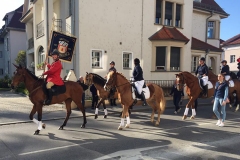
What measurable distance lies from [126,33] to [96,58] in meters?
3.11

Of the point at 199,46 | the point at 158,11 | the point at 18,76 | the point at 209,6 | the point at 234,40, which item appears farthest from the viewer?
the point at 234,40

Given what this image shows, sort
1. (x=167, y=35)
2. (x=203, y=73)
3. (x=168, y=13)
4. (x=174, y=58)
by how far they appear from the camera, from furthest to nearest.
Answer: (x=168, y=13) < (x=174, y=58) < (x=167, y=35) < (x=203, y=73)

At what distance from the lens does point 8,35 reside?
104 ft

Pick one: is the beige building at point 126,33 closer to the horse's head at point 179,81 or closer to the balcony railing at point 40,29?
the balcony railing at point 40,29

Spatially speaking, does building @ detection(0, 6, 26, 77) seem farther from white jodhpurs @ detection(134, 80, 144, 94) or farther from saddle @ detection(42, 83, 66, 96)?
white jodhpurs @ detection(134, 80, 144, 94)

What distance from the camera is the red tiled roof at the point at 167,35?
53.2 ft

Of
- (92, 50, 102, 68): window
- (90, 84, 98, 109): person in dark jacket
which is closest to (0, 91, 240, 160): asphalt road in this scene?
(90, 84, 98, 109): person in dark jacket

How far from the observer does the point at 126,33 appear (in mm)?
15703

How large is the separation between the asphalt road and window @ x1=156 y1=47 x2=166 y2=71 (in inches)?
331

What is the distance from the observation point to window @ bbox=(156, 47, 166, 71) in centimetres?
1681

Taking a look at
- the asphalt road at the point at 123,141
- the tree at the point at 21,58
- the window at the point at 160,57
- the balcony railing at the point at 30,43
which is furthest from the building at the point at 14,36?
the asphalt road at the point at 123,141

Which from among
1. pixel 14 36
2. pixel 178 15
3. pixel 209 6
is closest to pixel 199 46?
pixel 178 15

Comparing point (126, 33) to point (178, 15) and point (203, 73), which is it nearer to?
point (178, 15)

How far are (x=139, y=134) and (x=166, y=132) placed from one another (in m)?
1.04
